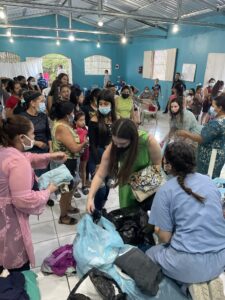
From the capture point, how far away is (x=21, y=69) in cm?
1000

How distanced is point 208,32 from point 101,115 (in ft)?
21.3

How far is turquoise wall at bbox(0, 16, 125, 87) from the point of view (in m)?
11.0

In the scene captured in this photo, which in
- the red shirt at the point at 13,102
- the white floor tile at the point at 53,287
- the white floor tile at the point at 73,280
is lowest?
the white floor tile at the point at 73,280

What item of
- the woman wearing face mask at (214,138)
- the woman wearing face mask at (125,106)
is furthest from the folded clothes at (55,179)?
the woman wearing face mask at (125,106)

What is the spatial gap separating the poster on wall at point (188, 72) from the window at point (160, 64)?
0.65 metres

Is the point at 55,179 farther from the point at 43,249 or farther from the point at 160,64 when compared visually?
the point at 160,64

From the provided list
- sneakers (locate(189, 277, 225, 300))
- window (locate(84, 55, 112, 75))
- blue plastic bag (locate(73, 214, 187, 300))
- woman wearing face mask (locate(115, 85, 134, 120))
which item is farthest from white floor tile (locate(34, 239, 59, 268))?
window (locate(84, 55, 112, 75))

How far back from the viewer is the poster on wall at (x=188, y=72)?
318 inches

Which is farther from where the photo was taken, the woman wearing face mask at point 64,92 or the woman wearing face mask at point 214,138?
the woman wearing face mask at point 64,92

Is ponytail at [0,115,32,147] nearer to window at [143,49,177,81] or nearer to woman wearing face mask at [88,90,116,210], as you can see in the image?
woman wearing face mask at [88,90,116,210]

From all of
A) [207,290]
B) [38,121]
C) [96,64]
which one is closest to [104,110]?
[38,121]

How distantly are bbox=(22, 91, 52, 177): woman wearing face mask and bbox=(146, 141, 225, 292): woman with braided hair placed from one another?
159 centimetres

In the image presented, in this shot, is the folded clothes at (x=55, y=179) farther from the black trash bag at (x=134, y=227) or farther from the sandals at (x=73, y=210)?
the sandals at (x=73, y=210)

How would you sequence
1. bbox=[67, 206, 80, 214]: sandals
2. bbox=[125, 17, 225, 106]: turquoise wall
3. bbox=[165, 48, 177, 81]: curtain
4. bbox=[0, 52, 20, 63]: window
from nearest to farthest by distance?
bbox=[67, 206, 80, 214]: sandals
bbox=[125, 17, 225, 106]: turquoise wall
bbox=[165, 48, 177, 81]: curtain
bbox=[0, 52, 20, 63]: window
